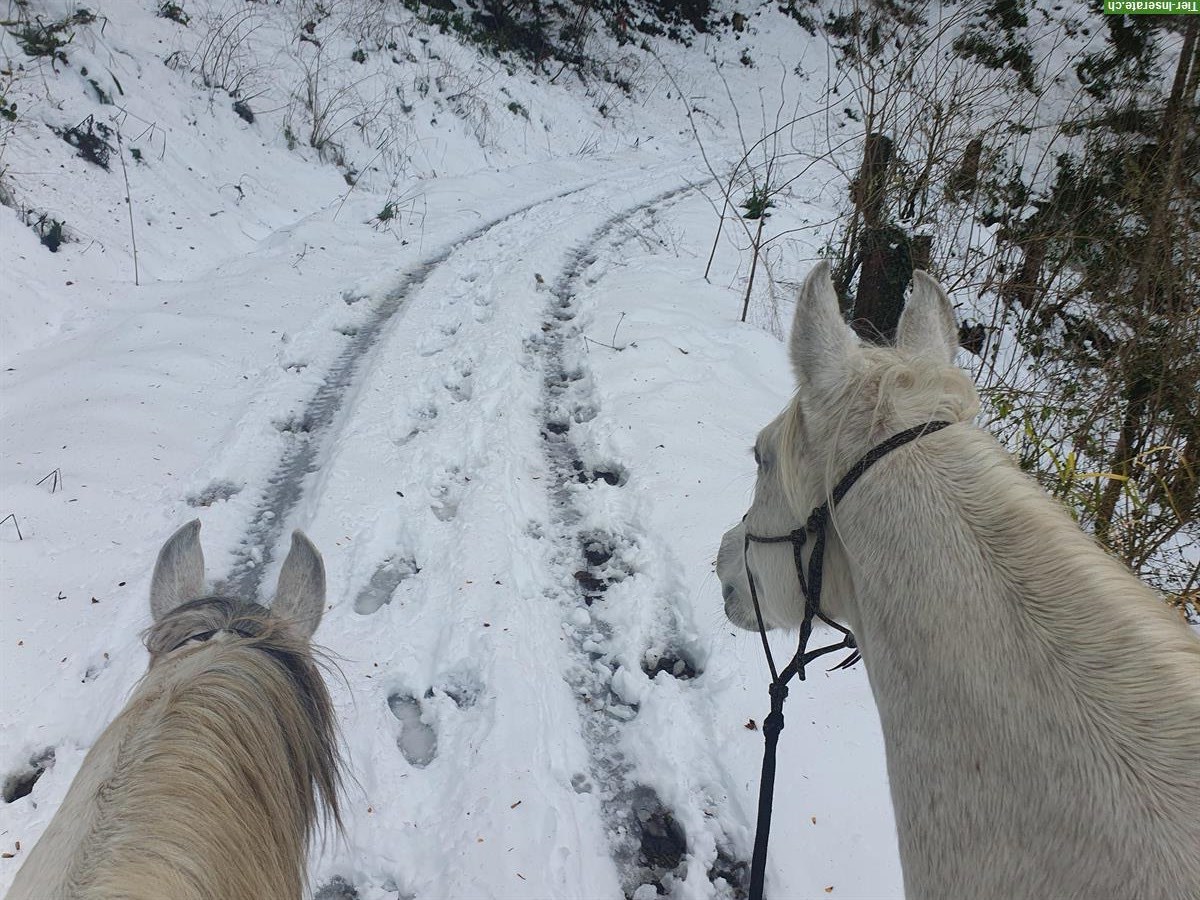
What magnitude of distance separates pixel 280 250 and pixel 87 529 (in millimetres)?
4742

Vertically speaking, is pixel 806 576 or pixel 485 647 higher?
pixel 806 576

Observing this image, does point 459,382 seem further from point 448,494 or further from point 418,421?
point 448,494

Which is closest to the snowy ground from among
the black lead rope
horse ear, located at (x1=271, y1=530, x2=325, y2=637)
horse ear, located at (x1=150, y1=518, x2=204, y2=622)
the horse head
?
horse ear, located at (x1=271, y1=530, x2=325, y2=637)

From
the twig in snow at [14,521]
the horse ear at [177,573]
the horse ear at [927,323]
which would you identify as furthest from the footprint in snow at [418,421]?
the horse ear at [927,323]

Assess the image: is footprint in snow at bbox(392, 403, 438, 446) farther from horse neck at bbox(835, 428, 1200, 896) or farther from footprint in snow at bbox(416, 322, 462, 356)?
horse neck at bbox(835, 428, 1200, 896)

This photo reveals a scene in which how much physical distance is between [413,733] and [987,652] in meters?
2.33

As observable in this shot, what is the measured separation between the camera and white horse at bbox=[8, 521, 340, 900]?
1118 millimetres

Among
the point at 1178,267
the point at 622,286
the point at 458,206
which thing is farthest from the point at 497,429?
the point at 458,206

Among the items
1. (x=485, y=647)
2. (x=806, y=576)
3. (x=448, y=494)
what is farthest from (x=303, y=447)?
(x=806, y=576)

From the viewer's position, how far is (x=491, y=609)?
11.1ft

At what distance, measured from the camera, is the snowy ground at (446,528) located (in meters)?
2.50

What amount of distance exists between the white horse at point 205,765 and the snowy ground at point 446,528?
385mm

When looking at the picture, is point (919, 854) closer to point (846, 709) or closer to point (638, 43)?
point (846, 709)

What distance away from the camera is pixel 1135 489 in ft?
11.7
